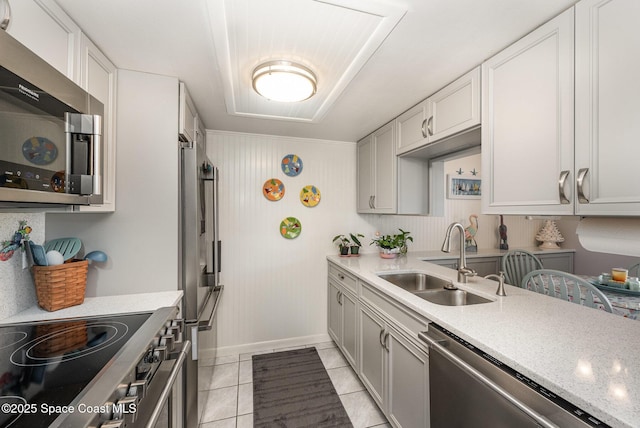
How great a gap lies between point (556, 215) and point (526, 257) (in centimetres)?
242

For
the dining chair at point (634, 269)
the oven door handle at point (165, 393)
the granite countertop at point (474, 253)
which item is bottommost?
the oven door handle at point (165, 393)

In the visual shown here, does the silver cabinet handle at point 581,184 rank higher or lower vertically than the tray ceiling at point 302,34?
lower

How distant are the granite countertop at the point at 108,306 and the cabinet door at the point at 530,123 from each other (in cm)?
179

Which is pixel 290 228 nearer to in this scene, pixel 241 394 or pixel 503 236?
pixel 241 394

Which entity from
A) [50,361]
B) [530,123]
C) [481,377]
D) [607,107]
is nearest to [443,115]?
[530,123]

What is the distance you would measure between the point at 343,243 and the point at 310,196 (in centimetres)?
62

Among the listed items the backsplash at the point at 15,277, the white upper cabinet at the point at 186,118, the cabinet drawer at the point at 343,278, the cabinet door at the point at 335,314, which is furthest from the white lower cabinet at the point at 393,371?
the backsplash at the point at 15,277

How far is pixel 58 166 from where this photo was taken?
86 centimetres

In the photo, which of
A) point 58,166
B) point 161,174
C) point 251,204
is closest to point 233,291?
point 251,204

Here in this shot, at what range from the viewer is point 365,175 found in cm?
288

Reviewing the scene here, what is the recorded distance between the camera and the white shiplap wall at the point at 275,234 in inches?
106

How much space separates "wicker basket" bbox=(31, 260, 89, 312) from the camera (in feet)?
4.10

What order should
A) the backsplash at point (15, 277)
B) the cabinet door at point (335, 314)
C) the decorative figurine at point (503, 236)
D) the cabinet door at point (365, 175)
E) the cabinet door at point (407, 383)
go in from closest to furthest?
the backsplash at point (15, 277), the cabinet door at point (407, 383), the cabinet door at point (335, 314), the cabinet door at point (365, 175), the decorative figurine at point (503, 236)

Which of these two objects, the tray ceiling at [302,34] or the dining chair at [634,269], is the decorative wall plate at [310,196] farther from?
the dining chair at [634,269]
